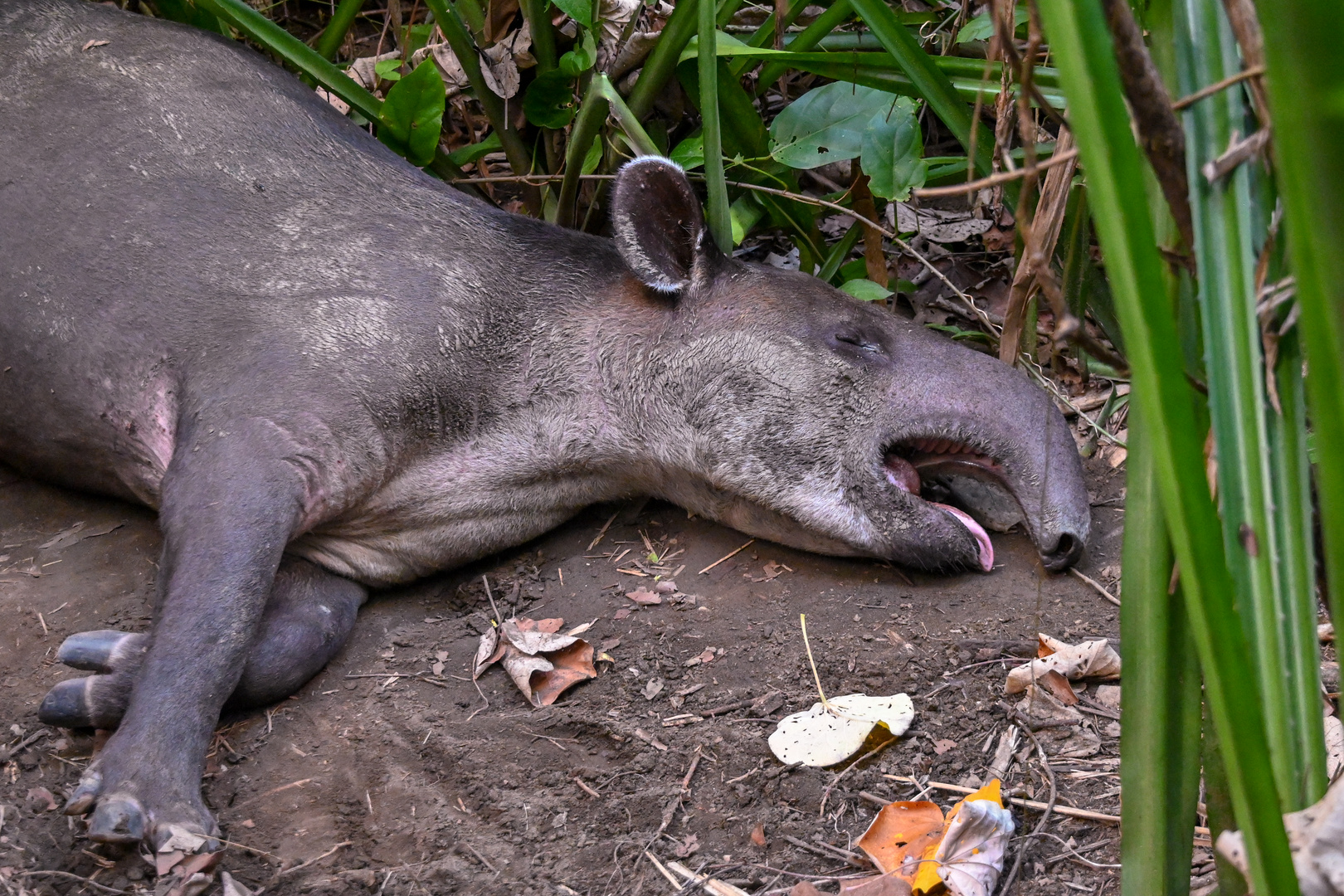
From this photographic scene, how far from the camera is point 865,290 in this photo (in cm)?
368

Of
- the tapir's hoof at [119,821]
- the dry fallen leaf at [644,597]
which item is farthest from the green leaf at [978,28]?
the tapir's hoof at [119,821]

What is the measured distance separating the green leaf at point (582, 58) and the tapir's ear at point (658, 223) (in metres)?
0.57

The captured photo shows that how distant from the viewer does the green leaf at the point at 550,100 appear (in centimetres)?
375

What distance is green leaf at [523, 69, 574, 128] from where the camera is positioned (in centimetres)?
375

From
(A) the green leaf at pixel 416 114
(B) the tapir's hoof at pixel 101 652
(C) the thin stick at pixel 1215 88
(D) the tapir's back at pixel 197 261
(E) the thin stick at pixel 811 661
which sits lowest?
(B) the tapir's hoof at pixel 101 652

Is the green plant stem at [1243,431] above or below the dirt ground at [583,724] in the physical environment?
above

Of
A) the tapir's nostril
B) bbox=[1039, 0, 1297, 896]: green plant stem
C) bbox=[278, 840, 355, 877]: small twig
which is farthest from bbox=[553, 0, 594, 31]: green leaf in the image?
bbox=[1039, 0, 1297, 896]: green plant stem

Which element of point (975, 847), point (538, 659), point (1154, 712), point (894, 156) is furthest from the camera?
point (894, 156)

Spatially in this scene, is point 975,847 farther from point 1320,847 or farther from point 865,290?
point 865,290

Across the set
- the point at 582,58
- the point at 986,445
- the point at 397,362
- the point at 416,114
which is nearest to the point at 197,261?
the point at 397,362

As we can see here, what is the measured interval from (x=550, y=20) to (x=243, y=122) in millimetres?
1100

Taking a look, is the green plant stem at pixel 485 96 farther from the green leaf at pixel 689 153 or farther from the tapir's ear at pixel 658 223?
the tapir's ear at pixel 658 223

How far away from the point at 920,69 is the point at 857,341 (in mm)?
799

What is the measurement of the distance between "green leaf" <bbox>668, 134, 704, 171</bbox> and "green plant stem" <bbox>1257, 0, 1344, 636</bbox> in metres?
3.10
